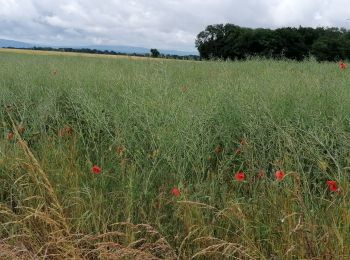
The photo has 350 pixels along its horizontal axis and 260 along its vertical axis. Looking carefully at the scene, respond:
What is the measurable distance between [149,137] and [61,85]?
10.1 feet

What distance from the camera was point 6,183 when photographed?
2768 millimetres

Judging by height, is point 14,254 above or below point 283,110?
below

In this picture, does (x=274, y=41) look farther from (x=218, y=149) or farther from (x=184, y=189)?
(x=184, y=189)

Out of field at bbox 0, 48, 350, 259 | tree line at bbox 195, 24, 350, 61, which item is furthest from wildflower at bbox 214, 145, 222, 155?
tree line at bbox 195, 24, 350, 61

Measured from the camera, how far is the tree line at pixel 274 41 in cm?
1747

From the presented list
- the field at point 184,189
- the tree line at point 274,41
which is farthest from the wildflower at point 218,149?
the tree line at point 274,41

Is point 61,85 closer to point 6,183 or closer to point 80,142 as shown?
point 80,142

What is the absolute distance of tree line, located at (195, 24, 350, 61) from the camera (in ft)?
57.3

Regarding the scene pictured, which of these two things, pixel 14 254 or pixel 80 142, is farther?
pixel 80 142

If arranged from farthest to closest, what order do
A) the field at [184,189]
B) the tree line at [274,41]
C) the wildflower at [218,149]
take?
the tree line at [274,41] < the wildflower at [218,149] < the field at [184,189]

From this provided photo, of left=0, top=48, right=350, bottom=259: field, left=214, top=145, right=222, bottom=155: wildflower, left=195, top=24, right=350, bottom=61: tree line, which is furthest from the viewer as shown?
left=195, top=24, right=350, bottom=61: tree line

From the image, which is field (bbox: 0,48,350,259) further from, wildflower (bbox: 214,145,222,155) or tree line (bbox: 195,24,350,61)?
tree line (bbox: 195,24,350,61)

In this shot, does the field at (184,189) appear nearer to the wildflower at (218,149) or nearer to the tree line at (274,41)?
the wildflower at (218,149)

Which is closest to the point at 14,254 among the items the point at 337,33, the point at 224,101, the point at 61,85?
the point at 224,101
